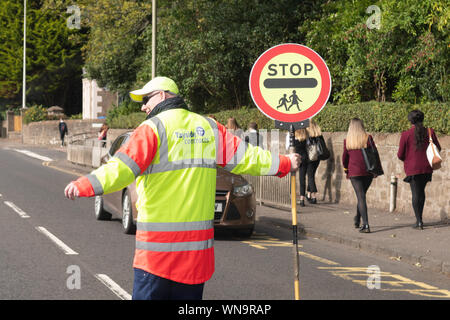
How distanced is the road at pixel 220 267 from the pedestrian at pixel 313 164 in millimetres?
2887

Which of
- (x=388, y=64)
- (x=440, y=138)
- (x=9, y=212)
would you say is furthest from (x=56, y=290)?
(x=388, y=64)

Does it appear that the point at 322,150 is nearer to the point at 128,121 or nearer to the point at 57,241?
the point at 57,241

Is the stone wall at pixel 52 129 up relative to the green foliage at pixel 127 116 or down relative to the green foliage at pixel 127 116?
down

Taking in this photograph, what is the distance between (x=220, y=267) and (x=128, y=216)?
116 inches

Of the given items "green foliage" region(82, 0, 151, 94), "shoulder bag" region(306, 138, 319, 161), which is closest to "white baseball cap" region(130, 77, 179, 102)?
"shoulder bag" region(306, 138, 319, 161)

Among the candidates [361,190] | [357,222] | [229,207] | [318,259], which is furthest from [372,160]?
[318,259]

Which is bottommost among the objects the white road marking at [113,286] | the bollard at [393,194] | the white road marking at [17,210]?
the white road marking at [17,210]

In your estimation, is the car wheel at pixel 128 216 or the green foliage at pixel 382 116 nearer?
the car wheel at pixel 128 216

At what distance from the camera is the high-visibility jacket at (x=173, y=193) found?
4355 mm

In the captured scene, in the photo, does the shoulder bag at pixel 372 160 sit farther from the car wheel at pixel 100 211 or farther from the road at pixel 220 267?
the car wheel at pixel 100 211

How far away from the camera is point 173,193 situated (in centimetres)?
442

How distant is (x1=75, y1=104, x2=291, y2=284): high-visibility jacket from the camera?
436 cm

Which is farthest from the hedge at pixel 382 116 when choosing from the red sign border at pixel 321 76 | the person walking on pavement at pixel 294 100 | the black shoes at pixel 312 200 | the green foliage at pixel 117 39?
the green foliage at pixel 117 39
